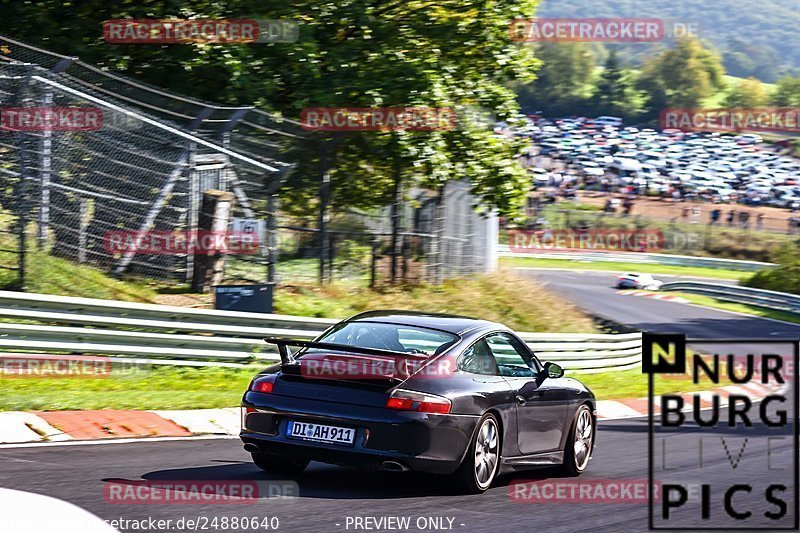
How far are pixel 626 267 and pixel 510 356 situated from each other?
6080cm

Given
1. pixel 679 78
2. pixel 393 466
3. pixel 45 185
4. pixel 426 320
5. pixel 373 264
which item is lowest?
pixel 393 466

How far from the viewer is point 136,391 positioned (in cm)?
1221

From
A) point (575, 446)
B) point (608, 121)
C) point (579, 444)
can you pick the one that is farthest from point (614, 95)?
point (575, 446)

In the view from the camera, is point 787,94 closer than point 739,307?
No

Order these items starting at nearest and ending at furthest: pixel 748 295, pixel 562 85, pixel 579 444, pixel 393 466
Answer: pixel 393 466 < pixel 579 444 < pixel 748 295 < pixel 562 85

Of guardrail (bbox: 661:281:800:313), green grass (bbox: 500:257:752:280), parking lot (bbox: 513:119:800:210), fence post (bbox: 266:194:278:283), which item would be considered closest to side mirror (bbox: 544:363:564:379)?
fence post (bbox: 266:194:278:283)

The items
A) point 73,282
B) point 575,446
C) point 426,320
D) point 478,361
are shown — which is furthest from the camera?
point 73,282

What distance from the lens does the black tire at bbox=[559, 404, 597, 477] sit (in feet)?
30.6

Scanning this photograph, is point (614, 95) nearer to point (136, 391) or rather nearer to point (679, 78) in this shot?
point (679, 78)

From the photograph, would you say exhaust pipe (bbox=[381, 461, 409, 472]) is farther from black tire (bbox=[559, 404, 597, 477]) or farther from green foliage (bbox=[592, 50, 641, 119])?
green foliage (bbox=[592, 50, 641, 119])

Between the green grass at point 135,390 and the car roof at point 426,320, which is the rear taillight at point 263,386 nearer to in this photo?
the car roof at point 426,320

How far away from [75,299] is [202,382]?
5.88 ft

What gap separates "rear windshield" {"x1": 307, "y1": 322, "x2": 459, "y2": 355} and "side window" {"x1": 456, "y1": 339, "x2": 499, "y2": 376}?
0.14 meters

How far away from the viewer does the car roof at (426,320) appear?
834 cm
